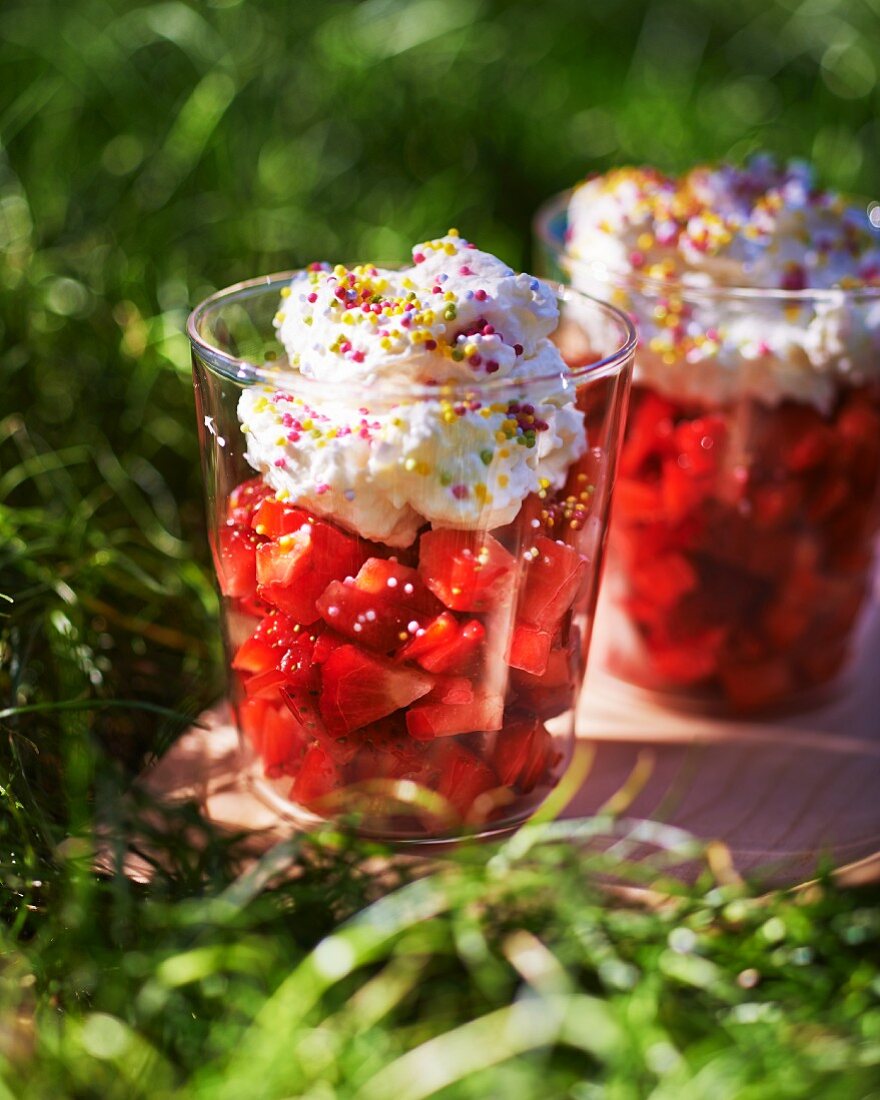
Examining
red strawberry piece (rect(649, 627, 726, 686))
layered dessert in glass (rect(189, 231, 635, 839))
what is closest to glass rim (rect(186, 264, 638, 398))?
layered dessert in glass (rect(189, 231, 635, 839))

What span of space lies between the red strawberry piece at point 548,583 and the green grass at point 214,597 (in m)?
0.11

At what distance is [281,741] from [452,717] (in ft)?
0.36

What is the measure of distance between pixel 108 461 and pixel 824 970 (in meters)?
0.57

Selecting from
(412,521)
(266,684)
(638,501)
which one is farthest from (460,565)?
(638,501)

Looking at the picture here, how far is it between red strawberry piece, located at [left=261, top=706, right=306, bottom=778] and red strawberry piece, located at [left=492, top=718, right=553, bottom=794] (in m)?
0.10

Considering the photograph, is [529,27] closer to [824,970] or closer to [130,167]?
[130,167]

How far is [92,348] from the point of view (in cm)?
92

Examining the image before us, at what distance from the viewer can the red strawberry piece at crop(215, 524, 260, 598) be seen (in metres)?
0.60

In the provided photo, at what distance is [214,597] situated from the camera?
Answer: 31.0 inches

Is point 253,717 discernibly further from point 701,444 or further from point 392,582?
point 701,444

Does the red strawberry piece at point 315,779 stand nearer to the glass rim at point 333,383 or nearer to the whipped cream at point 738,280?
the glass rim at point 333,383

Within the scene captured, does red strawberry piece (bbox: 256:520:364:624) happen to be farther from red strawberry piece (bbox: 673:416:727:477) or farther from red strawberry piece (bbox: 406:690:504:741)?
red strawberry piece (bbox: 673:416:727:477)

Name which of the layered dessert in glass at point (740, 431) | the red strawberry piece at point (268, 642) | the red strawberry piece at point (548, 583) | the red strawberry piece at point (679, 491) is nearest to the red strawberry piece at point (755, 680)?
the layered dessert in glass at point (740, 431)

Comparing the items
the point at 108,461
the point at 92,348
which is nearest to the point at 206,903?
the point at 108,461
